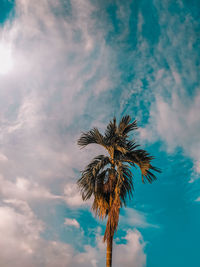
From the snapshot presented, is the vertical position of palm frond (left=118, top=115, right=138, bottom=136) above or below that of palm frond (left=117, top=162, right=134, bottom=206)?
above

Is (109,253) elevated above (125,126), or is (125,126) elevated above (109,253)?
(125,126)

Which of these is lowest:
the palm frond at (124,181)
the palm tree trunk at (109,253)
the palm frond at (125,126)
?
the palm tree trunk at (109,253)

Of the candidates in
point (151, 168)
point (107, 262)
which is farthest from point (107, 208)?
Answer: point (151, 168)

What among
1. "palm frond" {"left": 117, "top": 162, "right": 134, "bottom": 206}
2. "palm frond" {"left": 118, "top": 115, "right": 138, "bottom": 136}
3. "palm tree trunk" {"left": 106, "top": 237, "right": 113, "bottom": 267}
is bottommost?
"palm tree trunk" {"left": 106, "top": 237, "right": 113, "bottom": 267}

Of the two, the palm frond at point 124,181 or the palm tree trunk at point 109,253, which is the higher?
the palm frond at point 124,181

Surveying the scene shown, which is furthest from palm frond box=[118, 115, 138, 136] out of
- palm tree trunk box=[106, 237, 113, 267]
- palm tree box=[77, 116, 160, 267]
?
palm tree trunk box=[106, 237, 113, 267]

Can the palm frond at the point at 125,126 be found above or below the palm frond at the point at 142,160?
above

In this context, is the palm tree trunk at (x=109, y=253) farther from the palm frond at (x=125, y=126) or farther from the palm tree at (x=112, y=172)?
the palm frond at (x=125, y=126)

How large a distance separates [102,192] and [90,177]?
4.08ft

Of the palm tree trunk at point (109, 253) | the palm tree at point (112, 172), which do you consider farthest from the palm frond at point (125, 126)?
the palm tree trunk at point (109, 253)

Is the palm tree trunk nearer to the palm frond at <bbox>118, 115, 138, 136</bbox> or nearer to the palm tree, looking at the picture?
the palm tree

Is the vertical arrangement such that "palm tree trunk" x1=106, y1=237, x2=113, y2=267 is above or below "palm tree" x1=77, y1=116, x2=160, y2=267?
below

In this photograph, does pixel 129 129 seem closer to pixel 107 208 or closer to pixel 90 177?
pixel 90 177

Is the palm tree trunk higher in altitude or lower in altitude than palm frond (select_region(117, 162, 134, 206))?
lower
